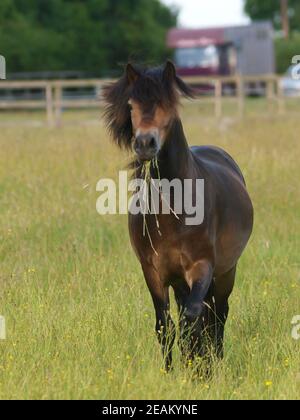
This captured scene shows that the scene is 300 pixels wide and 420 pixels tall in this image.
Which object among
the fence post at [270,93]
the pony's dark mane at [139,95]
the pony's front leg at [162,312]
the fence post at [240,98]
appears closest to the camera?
the pony's dark mane at [139,95]

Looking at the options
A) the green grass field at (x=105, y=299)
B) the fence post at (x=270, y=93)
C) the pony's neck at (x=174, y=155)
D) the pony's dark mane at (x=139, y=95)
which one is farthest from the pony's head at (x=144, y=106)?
the fence post at (x=270, y=93)

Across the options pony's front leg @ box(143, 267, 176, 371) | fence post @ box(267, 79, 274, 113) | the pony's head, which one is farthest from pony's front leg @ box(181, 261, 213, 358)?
fence post @ box(267, 79, 274, 113)

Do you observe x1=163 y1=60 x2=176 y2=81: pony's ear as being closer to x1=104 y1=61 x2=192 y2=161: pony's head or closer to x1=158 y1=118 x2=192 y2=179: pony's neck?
x1=104 y1=61 x2=192 y2=161: pony's head

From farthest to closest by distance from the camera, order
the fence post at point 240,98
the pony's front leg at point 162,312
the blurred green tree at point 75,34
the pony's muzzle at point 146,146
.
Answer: the blurred green tree at point 75,34 < the fence post at point 240,98 < the pony's front leg at point 162,312 < the pony's muzzle at point 146,146

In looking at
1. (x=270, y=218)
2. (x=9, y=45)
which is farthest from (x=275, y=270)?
(x=9, y=45)

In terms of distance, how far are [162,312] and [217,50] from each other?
40.3 meters

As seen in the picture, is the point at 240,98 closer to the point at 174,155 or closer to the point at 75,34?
the point at 174,155

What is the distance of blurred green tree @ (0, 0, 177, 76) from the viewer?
44.2 meters

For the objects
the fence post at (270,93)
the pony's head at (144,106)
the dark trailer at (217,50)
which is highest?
the dark trailer at (217,50)

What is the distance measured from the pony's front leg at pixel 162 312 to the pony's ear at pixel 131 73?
1093mm

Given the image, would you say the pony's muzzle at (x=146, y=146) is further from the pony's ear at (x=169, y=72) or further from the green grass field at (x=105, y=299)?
the green grass field at (x=105, y=299)

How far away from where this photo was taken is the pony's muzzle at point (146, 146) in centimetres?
505

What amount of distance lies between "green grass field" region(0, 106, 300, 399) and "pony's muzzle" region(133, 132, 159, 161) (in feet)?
3.63

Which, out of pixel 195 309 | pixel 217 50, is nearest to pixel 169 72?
pixel 195 309
